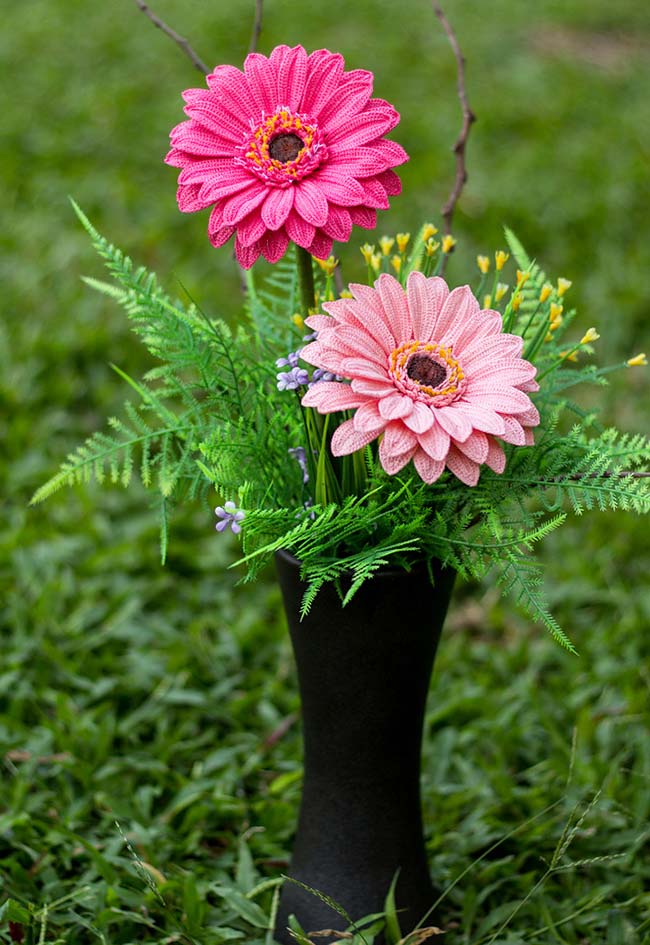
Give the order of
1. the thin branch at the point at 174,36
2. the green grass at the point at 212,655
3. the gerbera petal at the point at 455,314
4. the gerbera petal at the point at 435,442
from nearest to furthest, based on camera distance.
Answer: the gerbera petal at the point at 435,442, the gerbera petal at the point at 455,314, the thin branch at the point at 174,36, the green grass at the point at 212,655

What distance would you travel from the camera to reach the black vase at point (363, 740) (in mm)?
1084

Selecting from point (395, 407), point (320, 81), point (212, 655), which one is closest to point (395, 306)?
point (395, 407)

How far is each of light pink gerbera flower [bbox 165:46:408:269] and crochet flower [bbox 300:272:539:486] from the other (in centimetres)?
8

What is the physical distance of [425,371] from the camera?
0.98 m

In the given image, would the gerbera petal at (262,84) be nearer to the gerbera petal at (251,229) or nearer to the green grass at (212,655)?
the gerbera petal at (251,229)

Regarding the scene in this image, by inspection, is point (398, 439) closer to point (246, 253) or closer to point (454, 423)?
point (454, 423)

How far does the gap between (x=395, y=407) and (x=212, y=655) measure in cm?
103

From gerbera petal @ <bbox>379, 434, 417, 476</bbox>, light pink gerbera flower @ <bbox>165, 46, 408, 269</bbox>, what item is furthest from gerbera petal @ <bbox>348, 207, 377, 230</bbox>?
gerbera petal @ <bbox>379, 434, 417, 476</bbox>

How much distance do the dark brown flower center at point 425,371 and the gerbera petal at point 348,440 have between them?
77 mm

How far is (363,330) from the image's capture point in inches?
38.7

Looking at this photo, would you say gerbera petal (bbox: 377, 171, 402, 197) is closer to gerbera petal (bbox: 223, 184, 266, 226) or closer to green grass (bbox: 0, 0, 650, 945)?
gerbera petal (bbox: 223, 184, 266, 226)

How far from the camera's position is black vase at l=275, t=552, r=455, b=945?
108cm

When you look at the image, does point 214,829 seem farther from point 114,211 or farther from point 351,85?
point 114,211

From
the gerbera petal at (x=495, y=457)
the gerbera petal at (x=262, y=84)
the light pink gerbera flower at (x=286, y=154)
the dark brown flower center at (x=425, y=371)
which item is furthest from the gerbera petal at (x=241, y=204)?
the gerbera petal at (x=495, y=457)
